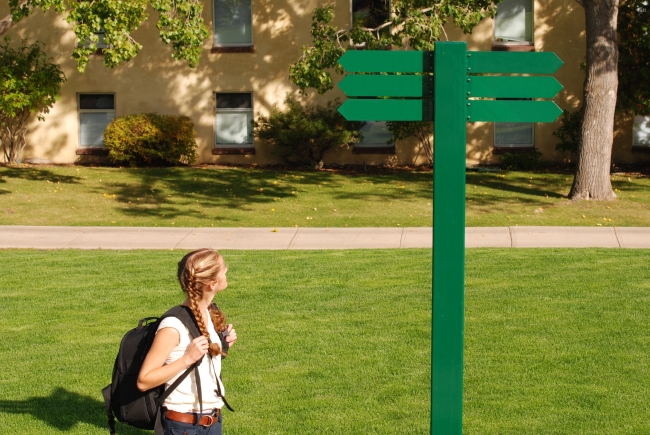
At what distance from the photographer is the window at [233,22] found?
24.6m

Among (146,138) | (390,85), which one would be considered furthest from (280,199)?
(390,85)

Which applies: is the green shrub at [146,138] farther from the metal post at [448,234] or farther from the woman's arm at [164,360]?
the woman's arm at [164,360]

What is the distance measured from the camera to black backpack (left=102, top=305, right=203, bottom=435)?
3.83 metres

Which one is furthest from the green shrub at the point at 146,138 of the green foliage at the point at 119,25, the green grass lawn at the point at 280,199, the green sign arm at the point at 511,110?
the green sign arm at the point at 511,110

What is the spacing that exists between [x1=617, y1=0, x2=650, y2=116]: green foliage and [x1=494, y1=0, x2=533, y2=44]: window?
8.29 feet

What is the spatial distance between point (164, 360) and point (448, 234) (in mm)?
1450

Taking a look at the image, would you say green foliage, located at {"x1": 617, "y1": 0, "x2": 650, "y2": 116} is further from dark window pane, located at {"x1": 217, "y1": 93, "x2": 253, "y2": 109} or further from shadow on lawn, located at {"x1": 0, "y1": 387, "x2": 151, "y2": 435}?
shadow on lawn, located at {"x1": 0, "y1": 387, "x2": 151, "y2": 435}

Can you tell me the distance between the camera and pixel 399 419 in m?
5.76

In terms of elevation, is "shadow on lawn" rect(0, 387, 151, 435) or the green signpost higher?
the green signpost

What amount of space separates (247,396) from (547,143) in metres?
19.9

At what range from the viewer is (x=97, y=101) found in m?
24.8

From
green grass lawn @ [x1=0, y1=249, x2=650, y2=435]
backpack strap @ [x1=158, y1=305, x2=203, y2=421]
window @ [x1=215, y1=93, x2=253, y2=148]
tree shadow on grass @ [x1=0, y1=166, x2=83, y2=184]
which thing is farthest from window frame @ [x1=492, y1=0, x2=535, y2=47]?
backpack strap @ [x1=158, y1=305, x2=203, y2=421]

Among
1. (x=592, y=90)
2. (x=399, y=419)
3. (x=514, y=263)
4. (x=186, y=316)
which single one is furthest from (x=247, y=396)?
(x=592, y=90)

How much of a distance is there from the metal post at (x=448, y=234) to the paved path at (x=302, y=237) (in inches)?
346
